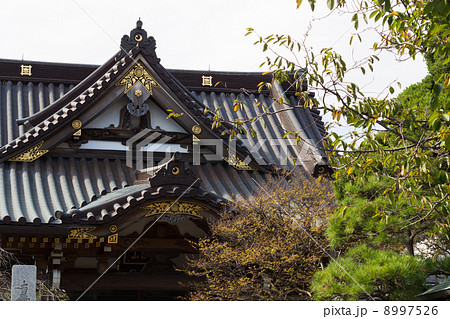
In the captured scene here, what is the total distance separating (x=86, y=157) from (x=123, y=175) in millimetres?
884

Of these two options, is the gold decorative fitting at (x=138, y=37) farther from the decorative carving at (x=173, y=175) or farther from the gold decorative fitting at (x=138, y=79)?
the decorative carving at (x=173, y=175)

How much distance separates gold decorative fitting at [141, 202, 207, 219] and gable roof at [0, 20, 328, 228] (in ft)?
0.95

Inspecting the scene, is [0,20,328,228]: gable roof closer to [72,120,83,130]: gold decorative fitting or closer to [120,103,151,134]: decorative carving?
[72,120,83,130]: gold decorative fitting

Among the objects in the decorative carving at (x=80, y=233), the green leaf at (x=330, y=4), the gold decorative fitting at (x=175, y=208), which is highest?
the green leaf at (x=330, y=4)

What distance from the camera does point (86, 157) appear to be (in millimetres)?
12883

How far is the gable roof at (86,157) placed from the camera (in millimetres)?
10852

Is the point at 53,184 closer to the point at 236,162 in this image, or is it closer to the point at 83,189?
the point at 83,189

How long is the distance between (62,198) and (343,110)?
6.39m

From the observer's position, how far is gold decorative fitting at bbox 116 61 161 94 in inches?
510

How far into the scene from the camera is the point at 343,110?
6.78 metres

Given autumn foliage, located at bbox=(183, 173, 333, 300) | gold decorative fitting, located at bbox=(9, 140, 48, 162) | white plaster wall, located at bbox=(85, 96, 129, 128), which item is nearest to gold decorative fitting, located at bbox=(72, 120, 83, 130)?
white plaster wall, located at bbox=(85, 96, 129, 128)

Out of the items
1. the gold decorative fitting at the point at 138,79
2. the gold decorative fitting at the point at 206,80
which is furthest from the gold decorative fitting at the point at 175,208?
the gold decorative fitting at the point at 206,80

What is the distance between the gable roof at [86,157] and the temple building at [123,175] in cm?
2

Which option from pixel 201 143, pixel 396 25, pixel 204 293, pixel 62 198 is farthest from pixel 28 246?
pixel 396 25
